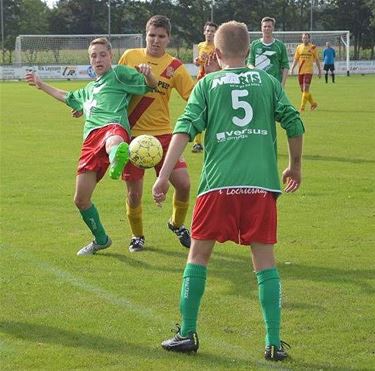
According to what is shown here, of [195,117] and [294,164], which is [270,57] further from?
[195,117]

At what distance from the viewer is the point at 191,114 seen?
5242 millimetres

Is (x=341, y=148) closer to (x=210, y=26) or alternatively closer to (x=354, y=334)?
(x=210, y=26)

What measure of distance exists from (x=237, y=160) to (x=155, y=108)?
3.19 m

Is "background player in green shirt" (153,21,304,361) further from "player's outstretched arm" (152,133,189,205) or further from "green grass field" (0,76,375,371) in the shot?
"green grass field" (0,76,375,371)

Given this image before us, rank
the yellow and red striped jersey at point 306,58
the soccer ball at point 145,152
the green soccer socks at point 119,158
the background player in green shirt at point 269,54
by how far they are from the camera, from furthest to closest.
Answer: the yellow and red striped jersey at point 306,58 < the background player in green shirt at point 269,54 < the green soccer socks at point 119,158 < the soccer ball at point 145,152

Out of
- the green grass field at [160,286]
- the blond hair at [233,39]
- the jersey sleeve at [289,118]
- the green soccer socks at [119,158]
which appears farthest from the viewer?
the green soccer socks at [119,158]

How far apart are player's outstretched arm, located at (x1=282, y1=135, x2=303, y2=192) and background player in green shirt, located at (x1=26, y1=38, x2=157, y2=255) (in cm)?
232

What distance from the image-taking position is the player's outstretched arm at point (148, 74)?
7555 mm

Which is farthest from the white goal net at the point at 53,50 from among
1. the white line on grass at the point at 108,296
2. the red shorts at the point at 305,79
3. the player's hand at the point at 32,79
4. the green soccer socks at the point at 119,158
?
the green soccer socks at the point at 119,158

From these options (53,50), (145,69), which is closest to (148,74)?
(145,69)

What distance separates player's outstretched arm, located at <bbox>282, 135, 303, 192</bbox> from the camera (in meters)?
5.34

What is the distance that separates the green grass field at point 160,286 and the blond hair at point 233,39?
188 cm

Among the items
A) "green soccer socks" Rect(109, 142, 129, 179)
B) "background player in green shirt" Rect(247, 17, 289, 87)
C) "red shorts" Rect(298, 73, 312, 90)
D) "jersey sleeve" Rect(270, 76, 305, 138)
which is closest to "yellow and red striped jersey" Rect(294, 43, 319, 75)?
"red shorts" Rect(298, 73, 312, 90)

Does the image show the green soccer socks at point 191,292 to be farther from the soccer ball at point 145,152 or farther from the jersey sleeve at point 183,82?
the jersey sleeve at point 183,82
